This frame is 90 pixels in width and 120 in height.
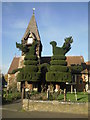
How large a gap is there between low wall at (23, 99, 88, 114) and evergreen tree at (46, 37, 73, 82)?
14.2 meters

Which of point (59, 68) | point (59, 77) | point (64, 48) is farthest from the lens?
point (64, 48)

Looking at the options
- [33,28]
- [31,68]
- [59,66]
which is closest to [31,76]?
[31,68]

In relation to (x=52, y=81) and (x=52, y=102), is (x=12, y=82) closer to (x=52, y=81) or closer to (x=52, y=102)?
(x=52, y=81)

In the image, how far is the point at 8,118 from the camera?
40.1 feet

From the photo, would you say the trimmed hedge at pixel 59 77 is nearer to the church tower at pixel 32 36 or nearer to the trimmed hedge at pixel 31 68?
the trimmed hedge at pixel 31 68

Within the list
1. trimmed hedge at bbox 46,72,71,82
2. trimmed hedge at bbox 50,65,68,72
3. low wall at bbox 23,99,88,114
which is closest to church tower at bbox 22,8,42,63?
trimmed hedge at bbox 50,65,68,72

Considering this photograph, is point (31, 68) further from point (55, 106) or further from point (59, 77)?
point (55, 106)

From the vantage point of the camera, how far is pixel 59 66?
1192 inches

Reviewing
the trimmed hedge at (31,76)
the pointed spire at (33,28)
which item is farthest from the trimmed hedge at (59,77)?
Result: the pointed spire at (33,28)

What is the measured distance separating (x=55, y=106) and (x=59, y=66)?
15760 millimetres

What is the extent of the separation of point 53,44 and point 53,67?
17.3 feet

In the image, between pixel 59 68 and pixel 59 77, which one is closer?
pixel 59 77

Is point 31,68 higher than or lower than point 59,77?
higher

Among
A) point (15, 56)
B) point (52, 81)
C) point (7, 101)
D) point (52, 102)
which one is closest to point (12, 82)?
point (15, 56)
